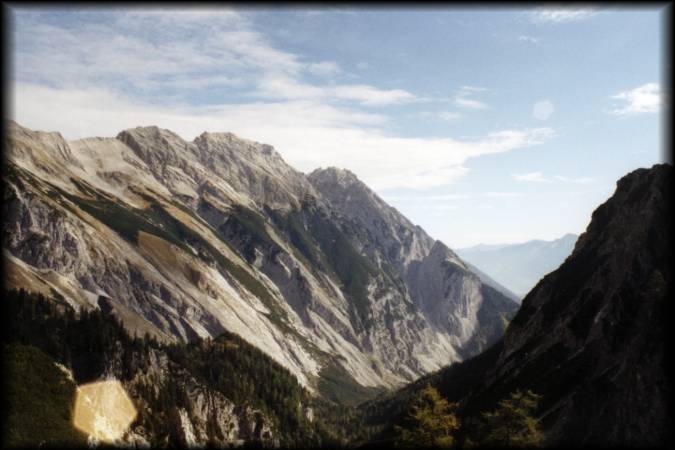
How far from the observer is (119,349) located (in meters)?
152

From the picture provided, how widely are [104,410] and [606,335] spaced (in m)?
113

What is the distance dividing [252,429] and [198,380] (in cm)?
2650

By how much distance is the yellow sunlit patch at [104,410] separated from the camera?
5044 inches

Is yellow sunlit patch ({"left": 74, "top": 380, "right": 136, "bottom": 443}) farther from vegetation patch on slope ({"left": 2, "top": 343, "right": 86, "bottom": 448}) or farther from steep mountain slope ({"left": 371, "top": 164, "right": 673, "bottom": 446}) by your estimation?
steep mountain slope ({"left": 371, "top": 164, "right": 673, "bottom": 446})

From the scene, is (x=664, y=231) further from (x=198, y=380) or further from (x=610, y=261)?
(x=198, y=380)

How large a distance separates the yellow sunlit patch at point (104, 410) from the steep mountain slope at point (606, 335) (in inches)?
3385

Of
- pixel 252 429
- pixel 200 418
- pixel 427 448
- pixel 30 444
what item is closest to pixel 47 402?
pixel 30 444

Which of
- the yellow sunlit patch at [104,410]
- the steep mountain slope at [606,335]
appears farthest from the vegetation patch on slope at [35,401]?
the steep mountain slope at [606,335]

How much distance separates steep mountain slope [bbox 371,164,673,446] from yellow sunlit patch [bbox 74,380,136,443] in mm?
85971

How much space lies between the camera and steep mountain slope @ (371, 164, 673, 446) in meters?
89.4

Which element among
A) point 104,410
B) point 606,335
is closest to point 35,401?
point 104,410

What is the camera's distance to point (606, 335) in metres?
112

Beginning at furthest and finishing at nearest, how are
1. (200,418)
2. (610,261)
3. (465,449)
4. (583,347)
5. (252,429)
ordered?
(252,429) → (200,418) → (610,261) → (583,347) → (465,449)

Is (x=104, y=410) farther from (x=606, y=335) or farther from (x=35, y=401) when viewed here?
(x=606, y=335)
